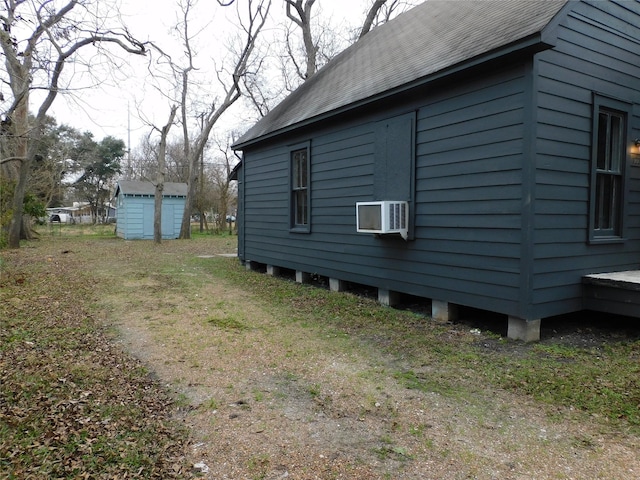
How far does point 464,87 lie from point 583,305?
2.82 meters

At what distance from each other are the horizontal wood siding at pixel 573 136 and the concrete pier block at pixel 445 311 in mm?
1137

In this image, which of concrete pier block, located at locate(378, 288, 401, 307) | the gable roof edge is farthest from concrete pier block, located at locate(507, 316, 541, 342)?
the gable roof edge

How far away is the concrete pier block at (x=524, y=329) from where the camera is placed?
4496 millimetres

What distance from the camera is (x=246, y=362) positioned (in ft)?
13.3

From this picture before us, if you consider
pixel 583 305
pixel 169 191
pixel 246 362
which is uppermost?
pixel 169 191

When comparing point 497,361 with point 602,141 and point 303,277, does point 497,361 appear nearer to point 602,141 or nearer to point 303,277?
point 602,141

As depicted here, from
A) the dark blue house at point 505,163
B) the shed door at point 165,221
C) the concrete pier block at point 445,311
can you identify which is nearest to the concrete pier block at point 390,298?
the dark blue house at point 505,163

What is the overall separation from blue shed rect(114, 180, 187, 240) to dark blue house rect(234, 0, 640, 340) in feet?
60.8

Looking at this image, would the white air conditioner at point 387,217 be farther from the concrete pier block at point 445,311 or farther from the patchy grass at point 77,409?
the patchy grass at point 77,409

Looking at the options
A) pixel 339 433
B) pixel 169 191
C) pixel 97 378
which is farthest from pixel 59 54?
pixel 169 191

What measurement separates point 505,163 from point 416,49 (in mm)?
2995

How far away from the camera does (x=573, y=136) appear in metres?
4.68

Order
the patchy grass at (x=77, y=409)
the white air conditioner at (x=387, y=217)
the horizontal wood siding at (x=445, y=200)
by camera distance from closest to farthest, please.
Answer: the patchy grass at (x=77, y=409), the horizontal wood siding at (x=445, y=200), the white air conditioner at (x=387, y=217)

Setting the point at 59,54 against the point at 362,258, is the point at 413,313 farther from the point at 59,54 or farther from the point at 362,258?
the point at 59,54
